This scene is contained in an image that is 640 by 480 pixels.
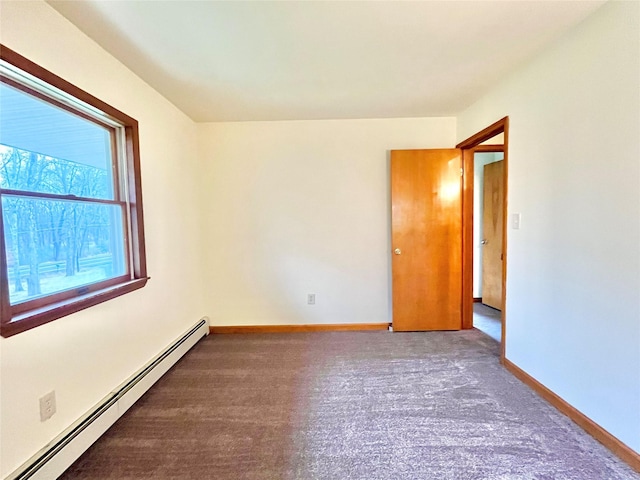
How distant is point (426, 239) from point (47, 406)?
10.3ft

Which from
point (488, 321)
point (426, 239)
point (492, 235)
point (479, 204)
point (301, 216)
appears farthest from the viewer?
point (479, 204)

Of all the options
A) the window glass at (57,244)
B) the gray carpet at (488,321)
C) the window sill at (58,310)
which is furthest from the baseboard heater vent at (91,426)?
the gray carpet at (488,321)

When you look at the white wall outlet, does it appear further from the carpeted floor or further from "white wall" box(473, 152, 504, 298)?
"white wall" box(473, 152, 504, 298)

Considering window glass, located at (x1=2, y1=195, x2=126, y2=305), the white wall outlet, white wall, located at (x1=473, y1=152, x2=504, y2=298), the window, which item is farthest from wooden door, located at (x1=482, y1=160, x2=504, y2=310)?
the white wall outlet

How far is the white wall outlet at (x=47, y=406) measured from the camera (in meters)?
1.44

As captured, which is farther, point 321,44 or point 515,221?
point 515,221

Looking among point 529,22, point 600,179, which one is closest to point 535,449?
point 600,179

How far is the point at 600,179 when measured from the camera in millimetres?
1653

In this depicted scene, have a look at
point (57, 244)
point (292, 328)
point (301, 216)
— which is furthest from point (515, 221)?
point (57, 244)

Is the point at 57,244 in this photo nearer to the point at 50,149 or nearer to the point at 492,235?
the point at 50,149

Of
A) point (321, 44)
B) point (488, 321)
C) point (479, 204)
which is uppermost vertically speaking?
point (321, 44)

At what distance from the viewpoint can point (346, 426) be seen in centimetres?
182

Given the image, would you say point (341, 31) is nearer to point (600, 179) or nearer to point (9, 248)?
point (600, 179)

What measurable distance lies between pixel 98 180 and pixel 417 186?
9.04 ft
